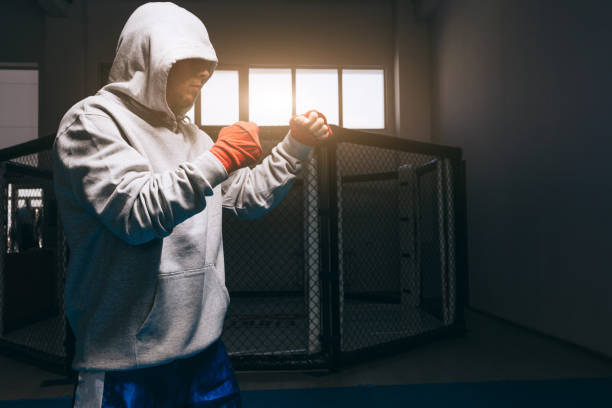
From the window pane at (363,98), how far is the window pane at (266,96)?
836 millimetres

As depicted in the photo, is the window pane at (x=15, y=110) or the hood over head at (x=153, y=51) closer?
the hood over head at (x=153, y=51)

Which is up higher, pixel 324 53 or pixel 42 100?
pixel 324 53

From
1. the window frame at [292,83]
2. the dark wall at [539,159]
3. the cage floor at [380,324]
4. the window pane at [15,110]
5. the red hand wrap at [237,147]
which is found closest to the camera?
the red hand wrap at [237,147]

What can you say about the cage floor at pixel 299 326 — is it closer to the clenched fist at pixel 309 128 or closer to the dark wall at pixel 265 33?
the clenched fist at pixel 309 128

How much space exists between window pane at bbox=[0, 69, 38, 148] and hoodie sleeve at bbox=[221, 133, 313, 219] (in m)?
7.01

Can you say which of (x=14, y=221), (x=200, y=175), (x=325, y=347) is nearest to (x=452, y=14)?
(x=325, y=347)

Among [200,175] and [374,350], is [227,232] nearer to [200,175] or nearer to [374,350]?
[374,350]

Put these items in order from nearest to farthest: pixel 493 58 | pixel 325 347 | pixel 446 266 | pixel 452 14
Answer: pixel 325 347 → pixel 446 266 → pixel 493 58 → pixel 452 14

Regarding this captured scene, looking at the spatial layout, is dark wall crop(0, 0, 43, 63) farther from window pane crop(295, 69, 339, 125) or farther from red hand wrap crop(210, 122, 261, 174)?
red hand wrap crop(210, 122, 261, 174)

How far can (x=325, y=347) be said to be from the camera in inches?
90.3

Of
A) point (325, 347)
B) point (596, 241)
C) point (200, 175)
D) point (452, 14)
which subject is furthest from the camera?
point (452, 14)

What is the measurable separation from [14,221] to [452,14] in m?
5.13

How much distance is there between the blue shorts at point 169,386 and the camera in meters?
0.70

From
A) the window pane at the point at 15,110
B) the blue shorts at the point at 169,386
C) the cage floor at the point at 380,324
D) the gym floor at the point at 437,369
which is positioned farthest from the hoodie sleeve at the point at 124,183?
the window pane at the point at 15,110
